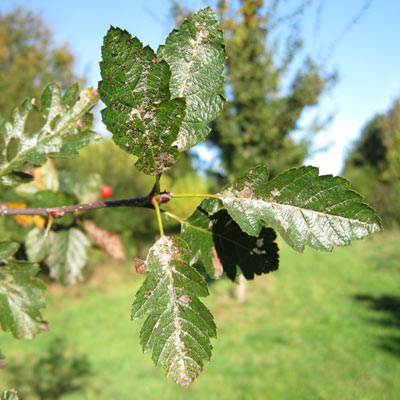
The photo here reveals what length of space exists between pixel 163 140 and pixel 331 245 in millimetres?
290

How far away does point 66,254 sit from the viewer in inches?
50.6

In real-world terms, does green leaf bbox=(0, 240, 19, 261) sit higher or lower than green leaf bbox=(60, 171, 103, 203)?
lower

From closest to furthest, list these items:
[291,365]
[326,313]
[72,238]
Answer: [72,238], [291,365], [326,313]

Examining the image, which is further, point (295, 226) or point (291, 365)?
point (291, 365)

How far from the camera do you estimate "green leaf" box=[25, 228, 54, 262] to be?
1226 millimetres

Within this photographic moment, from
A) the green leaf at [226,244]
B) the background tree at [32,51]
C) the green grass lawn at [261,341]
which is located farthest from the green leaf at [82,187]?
the background tree at [32,51]

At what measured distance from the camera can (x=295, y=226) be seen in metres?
0.55

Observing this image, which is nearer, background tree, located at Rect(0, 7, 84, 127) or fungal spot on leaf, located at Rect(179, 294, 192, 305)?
fungal spot on leaf, located at Rect(179, 294, 192, 305)

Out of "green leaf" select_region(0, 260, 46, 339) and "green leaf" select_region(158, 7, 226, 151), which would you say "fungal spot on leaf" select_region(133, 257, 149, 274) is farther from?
"green leaf" select_region(0, 260, 46, 339)

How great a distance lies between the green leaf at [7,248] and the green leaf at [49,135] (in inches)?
5.4

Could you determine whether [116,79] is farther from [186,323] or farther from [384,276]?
[384,276]

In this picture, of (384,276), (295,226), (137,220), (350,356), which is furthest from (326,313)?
(295,226)

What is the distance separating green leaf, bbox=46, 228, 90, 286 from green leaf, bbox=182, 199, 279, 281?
2.39 ft

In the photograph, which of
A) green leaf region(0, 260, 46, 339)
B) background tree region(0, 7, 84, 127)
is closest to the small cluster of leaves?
green leaf region(0, 260, 46, 339)
